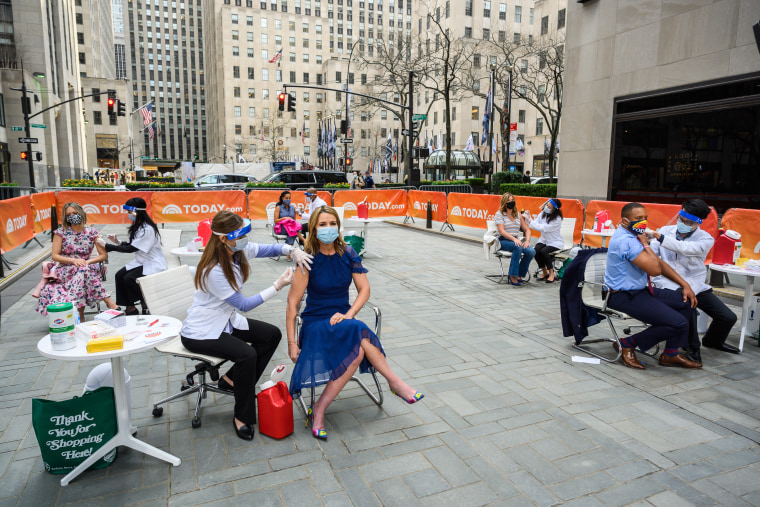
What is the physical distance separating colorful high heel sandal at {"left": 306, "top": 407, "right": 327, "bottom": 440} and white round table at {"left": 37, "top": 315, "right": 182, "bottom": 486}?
1009 mm

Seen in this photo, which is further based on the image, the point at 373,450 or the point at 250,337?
the point at 250,337

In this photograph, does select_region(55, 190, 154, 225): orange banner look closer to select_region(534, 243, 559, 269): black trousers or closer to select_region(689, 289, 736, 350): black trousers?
select_region(534, 243, 559, 269): black trousers

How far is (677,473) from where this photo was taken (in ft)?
11.4

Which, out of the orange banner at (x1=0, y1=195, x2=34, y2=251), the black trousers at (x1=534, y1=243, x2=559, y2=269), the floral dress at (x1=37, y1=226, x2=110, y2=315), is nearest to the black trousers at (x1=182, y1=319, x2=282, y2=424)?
the floral dress at (x1=37, y1=226, x2=110, y2=315)

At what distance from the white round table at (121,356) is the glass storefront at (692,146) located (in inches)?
525

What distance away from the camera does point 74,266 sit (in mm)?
6289

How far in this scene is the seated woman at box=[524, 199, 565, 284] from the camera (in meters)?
9.70

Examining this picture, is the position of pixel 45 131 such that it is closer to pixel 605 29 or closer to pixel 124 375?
pixel 605 29

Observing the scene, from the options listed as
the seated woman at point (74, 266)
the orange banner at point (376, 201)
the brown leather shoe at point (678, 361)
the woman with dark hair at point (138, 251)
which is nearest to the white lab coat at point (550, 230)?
the brown leather shoe at point (678, 361)

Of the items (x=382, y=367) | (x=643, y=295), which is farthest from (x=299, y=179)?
(x=382, y=367)

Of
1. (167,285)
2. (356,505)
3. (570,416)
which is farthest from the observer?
(167,285)

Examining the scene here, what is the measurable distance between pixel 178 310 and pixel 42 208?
35.6 feet

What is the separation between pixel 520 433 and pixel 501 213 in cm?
623

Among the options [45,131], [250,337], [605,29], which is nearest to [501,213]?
[250,337]
